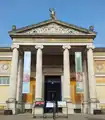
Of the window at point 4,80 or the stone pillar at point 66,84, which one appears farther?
the window at point 4,80

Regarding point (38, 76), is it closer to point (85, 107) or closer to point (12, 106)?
point (12, 106)

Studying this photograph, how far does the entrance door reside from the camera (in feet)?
89.6

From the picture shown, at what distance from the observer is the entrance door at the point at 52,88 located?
89.6 feet

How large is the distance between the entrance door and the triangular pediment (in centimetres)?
670

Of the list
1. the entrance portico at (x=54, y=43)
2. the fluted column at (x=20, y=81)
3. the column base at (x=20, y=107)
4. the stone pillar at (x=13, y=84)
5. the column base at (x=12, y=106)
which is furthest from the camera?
the fluted column at (x=20, y=81)

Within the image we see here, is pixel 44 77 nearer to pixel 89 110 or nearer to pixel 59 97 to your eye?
pixel 59 97

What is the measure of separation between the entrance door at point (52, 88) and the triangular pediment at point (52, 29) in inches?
264

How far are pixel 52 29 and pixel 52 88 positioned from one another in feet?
26.8

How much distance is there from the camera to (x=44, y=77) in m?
27.5

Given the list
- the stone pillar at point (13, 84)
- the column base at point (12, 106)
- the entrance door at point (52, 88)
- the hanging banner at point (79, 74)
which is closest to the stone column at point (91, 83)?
the hanging banner at point (79, 74)

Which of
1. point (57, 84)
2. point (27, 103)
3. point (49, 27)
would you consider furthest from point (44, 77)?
point (49, 27)

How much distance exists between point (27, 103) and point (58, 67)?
632 cm

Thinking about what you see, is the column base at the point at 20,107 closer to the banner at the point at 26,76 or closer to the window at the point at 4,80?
the banner at the point at 26,76

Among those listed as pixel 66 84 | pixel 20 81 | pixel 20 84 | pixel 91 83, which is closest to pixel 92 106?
pixel 91 83
